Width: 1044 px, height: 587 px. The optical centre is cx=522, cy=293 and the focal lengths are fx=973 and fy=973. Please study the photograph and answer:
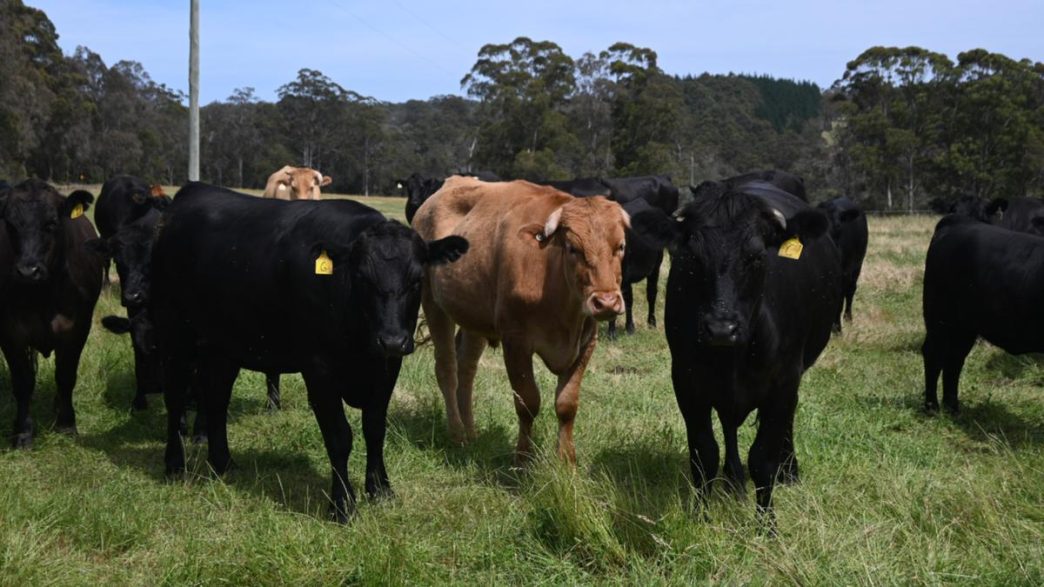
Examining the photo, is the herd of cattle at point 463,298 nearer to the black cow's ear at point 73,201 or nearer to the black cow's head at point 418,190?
the black cow's ear at point 73,201

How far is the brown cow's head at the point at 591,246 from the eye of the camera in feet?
18.2

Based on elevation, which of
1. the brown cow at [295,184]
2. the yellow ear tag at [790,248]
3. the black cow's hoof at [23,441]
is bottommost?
the black cow's hoof at [23,441]

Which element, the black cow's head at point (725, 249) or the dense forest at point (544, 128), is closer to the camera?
the black cow's head at point (725, 249)

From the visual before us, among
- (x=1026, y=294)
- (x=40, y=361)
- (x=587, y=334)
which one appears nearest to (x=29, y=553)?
(x=587, y=334)

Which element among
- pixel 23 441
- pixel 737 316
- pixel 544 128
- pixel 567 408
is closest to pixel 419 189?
pixel 23 441

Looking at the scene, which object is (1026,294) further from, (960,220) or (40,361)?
(40,361)

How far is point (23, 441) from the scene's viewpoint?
711 centimetres

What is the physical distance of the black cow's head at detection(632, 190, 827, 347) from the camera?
458cm

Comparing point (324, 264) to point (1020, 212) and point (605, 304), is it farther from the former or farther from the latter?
point (1020, 212)

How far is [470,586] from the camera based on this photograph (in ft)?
14.3

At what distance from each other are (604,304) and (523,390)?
3.70ft

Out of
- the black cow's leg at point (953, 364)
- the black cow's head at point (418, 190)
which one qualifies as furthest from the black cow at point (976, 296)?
the black cow's head at point (418, 190)

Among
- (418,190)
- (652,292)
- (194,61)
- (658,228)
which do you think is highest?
(194,61)

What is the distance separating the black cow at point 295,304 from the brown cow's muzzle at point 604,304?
861 millimetres
